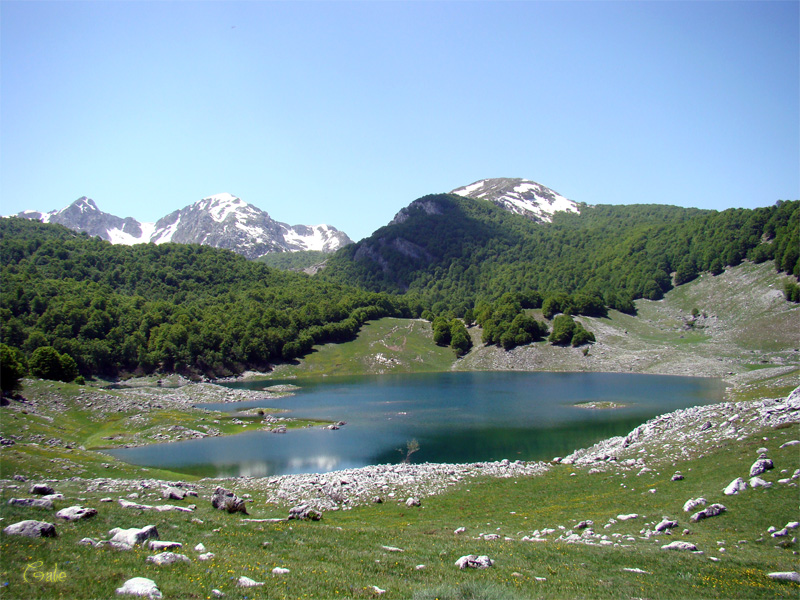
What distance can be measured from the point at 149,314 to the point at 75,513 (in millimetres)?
138894

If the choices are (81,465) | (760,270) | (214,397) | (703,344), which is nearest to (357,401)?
(214,397)

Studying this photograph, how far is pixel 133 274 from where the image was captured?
187m

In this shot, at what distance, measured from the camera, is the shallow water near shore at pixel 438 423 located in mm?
45438

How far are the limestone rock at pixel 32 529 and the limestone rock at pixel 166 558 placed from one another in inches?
134

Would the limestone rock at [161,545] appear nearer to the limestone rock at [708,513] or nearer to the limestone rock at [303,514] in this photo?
the limestone rock at [303,514]

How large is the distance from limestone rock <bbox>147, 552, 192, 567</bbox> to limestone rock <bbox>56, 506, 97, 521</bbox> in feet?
15.1

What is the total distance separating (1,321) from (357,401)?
94.8m

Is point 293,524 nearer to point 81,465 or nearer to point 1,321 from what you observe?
point 81,465

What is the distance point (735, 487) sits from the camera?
72.4ft

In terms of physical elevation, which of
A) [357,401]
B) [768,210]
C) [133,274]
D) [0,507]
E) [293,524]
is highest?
[768,210]

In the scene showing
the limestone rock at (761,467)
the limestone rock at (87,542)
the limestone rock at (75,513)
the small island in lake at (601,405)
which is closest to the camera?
the limestone rock at (87,542)

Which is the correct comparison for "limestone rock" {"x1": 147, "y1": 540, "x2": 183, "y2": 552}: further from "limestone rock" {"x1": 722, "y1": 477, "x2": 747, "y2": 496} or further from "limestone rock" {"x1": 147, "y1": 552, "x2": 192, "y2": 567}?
"limestone rock" {"x1": 722, "y1": 477, "x2": 747, "y2": 496}

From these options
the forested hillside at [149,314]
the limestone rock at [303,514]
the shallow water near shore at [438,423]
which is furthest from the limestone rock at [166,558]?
the forested hillside at [149,314]

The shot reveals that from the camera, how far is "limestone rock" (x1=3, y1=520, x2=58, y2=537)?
12.9 metres
